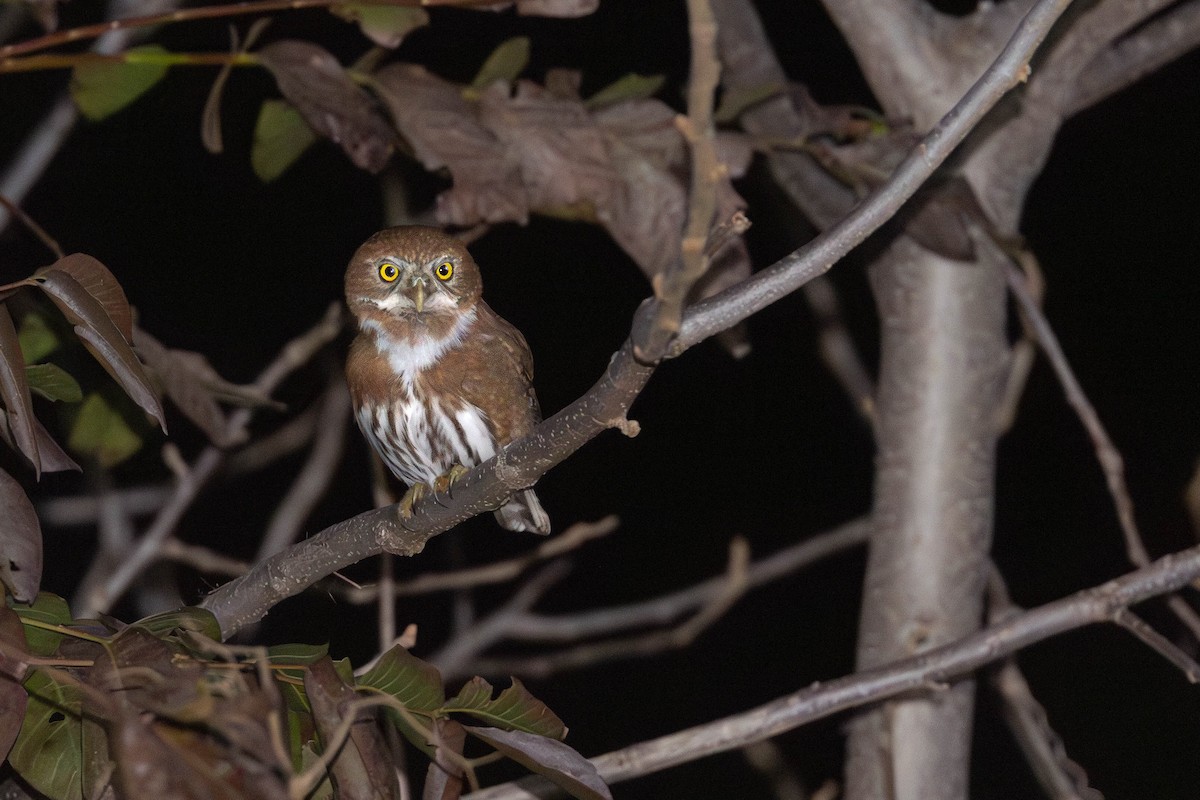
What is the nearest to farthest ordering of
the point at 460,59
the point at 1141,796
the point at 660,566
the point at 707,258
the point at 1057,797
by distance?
the point at 707,258, the point at 1057,797, the point at 1141,796, the point at 460,59, the point at 660,566

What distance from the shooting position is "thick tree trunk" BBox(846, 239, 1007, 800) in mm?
3488

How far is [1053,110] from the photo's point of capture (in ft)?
12.5

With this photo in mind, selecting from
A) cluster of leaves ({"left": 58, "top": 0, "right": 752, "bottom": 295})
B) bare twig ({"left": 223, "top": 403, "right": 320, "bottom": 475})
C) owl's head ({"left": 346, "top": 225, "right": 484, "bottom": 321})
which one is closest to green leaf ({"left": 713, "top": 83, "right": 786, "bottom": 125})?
cluster of leaves ({"left": 58, "top": 0, "right": 752, "bottom": 295})

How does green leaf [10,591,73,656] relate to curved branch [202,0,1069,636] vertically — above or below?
below

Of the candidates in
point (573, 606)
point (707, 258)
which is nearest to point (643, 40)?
point (573, 606)

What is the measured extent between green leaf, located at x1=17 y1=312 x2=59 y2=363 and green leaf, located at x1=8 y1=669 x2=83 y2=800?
3.94 ft

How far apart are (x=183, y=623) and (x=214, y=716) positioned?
49cm

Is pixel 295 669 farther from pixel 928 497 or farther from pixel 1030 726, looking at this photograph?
pixel 1030 726

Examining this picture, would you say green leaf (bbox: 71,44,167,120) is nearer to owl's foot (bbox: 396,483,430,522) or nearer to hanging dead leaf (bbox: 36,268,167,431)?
owl's foot (bbox: 396,483,430,522)

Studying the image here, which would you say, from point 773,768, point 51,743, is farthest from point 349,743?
point 773,768

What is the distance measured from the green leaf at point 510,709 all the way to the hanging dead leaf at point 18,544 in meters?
0.64

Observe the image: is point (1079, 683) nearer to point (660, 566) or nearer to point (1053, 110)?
point (660, 566)

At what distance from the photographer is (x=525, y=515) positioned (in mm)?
3957

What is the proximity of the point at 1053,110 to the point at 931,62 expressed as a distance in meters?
0.37
